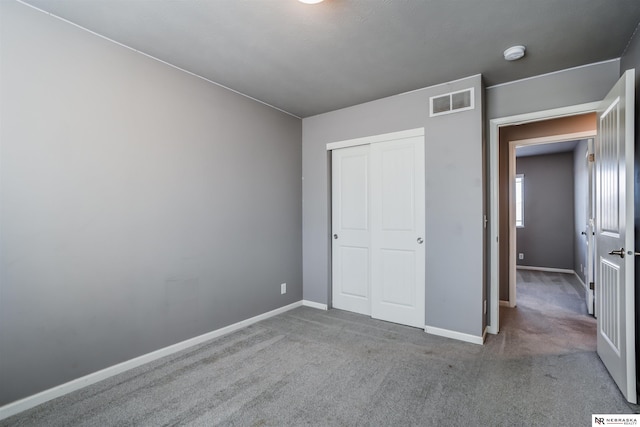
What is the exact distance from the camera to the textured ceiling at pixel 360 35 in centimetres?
195

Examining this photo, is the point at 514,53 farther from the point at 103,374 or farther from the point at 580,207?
the point at 580,207

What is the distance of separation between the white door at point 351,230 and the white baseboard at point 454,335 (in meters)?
0.80

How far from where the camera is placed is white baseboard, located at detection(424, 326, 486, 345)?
2.92m

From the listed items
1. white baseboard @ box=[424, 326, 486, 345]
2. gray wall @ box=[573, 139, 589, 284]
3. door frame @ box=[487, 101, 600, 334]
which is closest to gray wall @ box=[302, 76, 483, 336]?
white baseboard @ box=[424, 326, 486, 345]

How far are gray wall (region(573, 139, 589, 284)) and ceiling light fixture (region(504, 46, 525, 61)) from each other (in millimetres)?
3633

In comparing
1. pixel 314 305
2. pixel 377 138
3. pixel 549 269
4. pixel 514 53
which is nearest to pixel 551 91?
pixel 514 53

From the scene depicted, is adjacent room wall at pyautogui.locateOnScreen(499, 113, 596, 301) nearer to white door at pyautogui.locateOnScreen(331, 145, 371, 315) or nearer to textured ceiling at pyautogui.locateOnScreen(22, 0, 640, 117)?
textured ceiling at pyautogui.locateOnScreen(22, 0, 640, 117)

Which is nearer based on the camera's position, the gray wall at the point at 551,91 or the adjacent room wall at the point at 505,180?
the gray wall at the point at 551,91

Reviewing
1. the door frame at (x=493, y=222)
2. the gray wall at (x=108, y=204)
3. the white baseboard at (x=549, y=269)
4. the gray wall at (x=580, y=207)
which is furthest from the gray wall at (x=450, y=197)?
the white baseboard at (x=549, y=269)

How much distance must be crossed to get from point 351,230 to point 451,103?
1.82m

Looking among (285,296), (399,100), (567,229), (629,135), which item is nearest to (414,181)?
(399,100)

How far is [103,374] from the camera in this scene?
229 cm

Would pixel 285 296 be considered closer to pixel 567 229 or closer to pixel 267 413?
pixel 267 413

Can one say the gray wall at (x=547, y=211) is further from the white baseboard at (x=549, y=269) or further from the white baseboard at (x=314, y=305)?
the white baseboard at (x=314, y=305)
